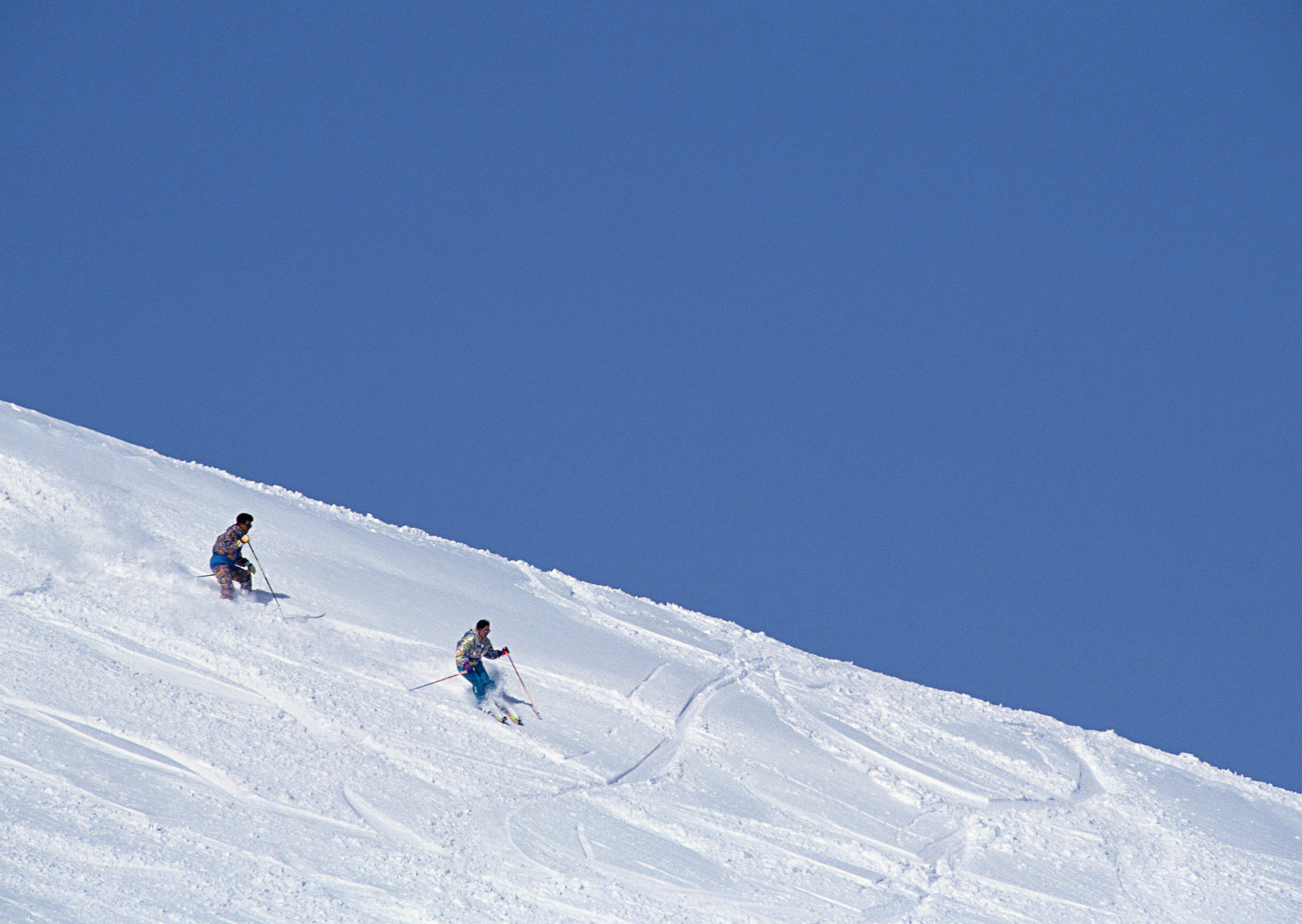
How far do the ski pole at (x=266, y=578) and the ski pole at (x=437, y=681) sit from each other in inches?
93.1

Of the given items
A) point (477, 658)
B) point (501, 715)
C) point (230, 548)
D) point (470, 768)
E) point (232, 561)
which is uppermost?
point (230, 548)

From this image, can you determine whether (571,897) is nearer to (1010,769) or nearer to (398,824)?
(398,824)

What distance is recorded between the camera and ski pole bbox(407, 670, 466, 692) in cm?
1527

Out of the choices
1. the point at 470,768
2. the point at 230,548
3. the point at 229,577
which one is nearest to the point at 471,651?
the point at 470,768

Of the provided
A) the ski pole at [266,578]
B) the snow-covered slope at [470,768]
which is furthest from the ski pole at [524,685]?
the ski pole at [266,578]

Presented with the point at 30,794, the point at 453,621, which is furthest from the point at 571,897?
the point at 453,621

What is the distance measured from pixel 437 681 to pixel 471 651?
30.8 inches

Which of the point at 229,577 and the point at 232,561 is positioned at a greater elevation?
the point at 232,561

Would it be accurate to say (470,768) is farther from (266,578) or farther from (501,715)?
(266,578)

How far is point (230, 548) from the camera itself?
1631 cm

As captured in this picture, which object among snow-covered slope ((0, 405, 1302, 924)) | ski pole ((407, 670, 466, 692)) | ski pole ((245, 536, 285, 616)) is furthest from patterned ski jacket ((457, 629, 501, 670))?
ski pole ((245, 536, 285, 616))

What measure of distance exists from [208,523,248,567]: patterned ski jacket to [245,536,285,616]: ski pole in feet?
0.37

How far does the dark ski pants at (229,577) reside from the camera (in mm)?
16234

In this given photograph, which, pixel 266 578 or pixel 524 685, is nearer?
pixel 524 685
